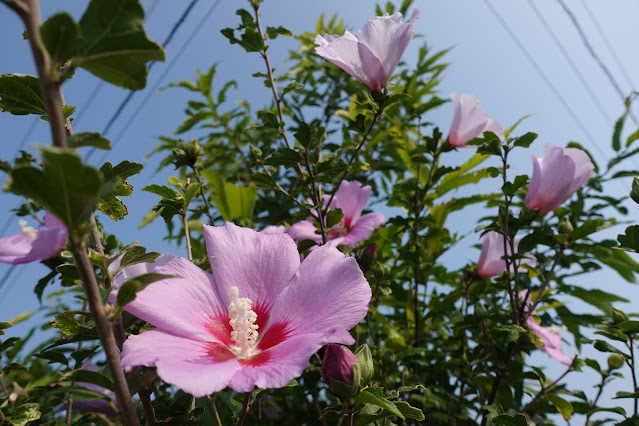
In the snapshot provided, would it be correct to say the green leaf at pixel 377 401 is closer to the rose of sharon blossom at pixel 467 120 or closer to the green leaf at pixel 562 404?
the green leaf at pixel 562 404

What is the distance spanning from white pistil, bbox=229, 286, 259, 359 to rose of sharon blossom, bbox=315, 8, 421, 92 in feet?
1.68

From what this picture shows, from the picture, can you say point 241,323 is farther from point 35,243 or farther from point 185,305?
point 35,243

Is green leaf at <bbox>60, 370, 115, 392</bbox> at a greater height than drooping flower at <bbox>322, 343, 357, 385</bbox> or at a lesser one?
greater

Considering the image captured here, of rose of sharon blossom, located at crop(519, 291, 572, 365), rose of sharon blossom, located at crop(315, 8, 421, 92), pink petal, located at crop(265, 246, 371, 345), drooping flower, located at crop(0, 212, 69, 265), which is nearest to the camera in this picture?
pink petal, located at crop(265, 246, 371, 345)

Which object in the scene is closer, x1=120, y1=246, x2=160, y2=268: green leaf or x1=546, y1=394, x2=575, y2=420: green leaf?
x1=120, y1=246, x2=160, y2=268: green leaf

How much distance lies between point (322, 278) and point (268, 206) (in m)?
1.28

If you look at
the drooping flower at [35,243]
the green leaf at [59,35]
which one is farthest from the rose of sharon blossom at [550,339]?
the green leaf at [59,35]

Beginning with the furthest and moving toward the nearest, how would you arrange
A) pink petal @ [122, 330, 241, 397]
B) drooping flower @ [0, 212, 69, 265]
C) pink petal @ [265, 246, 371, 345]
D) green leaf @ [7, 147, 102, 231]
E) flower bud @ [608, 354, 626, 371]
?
flower bud @ [608, 354, 626, 371], drooping flower @ [0, 212, 69, 265], pink petal @ [265, 246, 371, 345], pink petal @ [122, 330, 241, 397], green leaf @ [7, 147, 102, 231]

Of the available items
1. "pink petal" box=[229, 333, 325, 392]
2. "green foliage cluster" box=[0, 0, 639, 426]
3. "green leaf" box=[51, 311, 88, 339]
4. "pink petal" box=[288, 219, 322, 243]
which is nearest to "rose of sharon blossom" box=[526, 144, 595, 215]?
"green foliage cluster" box=[0, 0, 639, 426]

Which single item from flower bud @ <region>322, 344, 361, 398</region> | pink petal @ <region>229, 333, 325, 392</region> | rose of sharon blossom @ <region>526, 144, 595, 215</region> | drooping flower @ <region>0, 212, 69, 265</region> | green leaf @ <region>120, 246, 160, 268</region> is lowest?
flower bud @ <region>322, 344, 361, 398</region>

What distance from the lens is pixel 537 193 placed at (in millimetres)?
1113

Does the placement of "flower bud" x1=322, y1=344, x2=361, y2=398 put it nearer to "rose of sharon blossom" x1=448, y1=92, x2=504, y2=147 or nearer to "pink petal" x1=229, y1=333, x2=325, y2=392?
"pink petal" x1=229, y1=333, x2=325, y2=392

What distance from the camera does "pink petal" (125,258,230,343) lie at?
537mm

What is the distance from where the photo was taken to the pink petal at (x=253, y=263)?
2.13 ft
